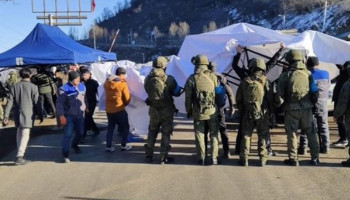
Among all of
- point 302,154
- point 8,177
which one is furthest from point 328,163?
point 8,177

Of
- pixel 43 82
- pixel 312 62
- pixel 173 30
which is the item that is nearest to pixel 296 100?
pixel 312 62

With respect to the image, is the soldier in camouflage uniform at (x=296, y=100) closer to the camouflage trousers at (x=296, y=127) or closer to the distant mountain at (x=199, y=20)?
the camouflage trousers at (x=296, y=127)

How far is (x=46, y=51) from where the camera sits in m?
12.1

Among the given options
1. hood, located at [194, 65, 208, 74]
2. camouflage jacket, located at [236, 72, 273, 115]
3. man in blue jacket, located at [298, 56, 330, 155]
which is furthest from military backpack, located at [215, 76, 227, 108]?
man in blue jacket, located at [298, 56, 330, 155]

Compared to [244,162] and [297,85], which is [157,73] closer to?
[244,162]

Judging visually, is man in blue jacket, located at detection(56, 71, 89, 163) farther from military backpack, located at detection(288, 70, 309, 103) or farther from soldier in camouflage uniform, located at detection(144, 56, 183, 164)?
military backpack, located at detection(288, 70, 309, 103)

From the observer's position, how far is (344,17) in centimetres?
6950

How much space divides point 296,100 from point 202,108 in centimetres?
156

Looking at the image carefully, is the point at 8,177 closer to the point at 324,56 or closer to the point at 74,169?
the point at 74,169

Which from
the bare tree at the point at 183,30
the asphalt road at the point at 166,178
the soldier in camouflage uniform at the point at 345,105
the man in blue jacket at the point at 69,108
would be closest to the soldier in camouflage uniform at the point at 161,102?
the asphalt road at the point at 166,178

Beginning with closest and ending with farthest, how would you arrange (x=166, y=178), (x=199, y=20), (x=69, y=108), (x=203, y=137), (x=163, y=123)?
1. (x=166, y=178)
2. (x=203, y=137)
3. (x=163, y=123)
4. (x=69, y=108)
5. (x=199, y=20)

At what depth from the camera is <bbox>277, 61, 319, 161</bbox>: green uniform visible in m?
7.46

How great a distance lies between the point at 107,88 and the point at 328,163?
4.32 m

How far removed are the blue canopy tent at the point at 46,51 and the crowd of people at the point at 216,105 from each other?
3.16 meters
